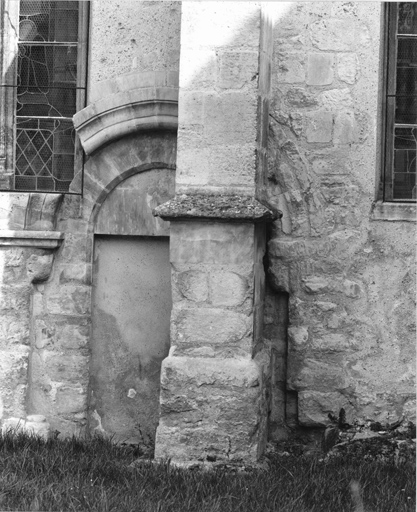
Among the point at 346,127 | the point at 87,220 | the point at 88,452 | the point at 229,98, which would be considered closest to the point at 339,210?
the point at 346,127

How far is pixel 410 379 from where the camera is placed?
6836mm

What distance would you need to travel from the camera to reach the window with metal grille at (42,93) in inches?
289

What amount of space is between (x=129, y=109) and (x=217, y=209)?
4.37 feet

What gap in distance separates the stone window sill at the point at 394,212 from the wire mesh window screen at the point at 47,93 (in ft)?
7.40

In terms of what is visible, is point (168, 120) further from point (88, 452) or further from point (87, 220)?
point (88, 452)

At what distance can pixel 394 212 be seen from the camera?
6.86m

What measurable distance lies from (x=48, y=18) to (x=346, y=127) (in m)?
2.38

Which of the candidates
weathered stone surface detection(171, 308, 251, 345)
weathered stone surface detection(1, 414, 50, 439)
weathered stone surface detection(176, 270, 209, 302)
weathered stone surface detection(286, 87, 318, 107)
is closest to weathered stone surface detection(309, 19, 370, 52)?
weathered stone surface detection(286, 87, 318, 107)

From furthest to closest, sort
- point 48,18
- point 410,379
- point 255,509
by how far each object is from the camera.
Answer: point 48,18, point 410,379, point 255,509

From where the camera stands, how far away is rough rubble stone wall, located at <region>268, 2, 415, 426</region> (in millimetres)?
6848

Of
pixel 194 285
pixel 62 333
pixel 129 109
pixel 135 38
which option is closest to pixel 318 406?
pixel 194 285

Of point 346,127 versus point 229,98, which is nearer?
point 229,98

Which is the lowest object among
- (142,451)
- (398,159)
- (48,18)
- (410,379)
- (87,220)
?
(142,451)

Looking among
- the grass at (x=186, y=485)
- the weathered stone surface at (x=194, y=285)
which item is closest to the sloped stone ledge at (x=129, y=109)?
the weathered stone surface at (x=194, y=285)
